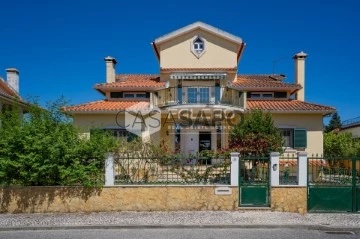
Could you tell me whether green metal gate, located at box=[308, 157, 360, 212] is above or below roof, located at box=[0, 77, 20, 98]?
below

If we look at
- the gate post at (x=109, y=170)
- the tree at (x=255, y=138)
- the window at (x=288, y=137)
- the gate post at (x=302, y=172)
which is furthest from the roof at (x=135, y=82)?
the gate post at (x=302, y=172)

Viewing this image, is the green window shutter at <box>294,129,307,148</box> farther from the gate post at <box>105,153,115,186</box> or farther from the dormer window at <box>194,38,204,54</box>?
the gate post at <box>105,153,115,186</box>

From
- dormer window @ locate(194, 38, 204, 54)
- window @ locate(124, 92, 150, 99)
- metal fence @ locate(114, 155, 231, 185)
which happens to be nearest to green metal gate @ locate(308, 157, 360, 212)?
metal fence @ locate(114, 155, 231, 185)

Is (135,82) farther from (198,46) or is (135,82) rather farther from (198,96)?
(198,46)

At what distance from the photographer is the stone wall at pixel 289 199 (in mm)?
9750

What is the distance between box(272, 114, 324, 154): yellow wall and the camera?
1736cm

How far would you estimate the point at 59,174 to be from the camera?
32.1 feet

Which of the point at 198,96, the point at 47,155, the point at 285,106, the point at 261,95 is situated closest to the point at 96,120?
the point at 198,96

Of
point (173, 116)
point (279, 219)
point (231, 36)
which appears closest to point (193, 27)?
point (231, 36)

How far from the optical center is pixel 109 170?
391 inches

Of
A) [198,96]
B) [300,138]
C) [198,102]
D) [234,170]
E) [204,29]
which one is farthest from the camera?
[204,29]

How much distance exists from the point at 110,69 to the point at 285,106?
44.4 feet

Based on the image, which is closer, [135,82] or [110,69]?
[135,82]

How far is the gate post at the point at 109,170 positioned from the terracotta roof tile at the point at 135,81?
9.55m
